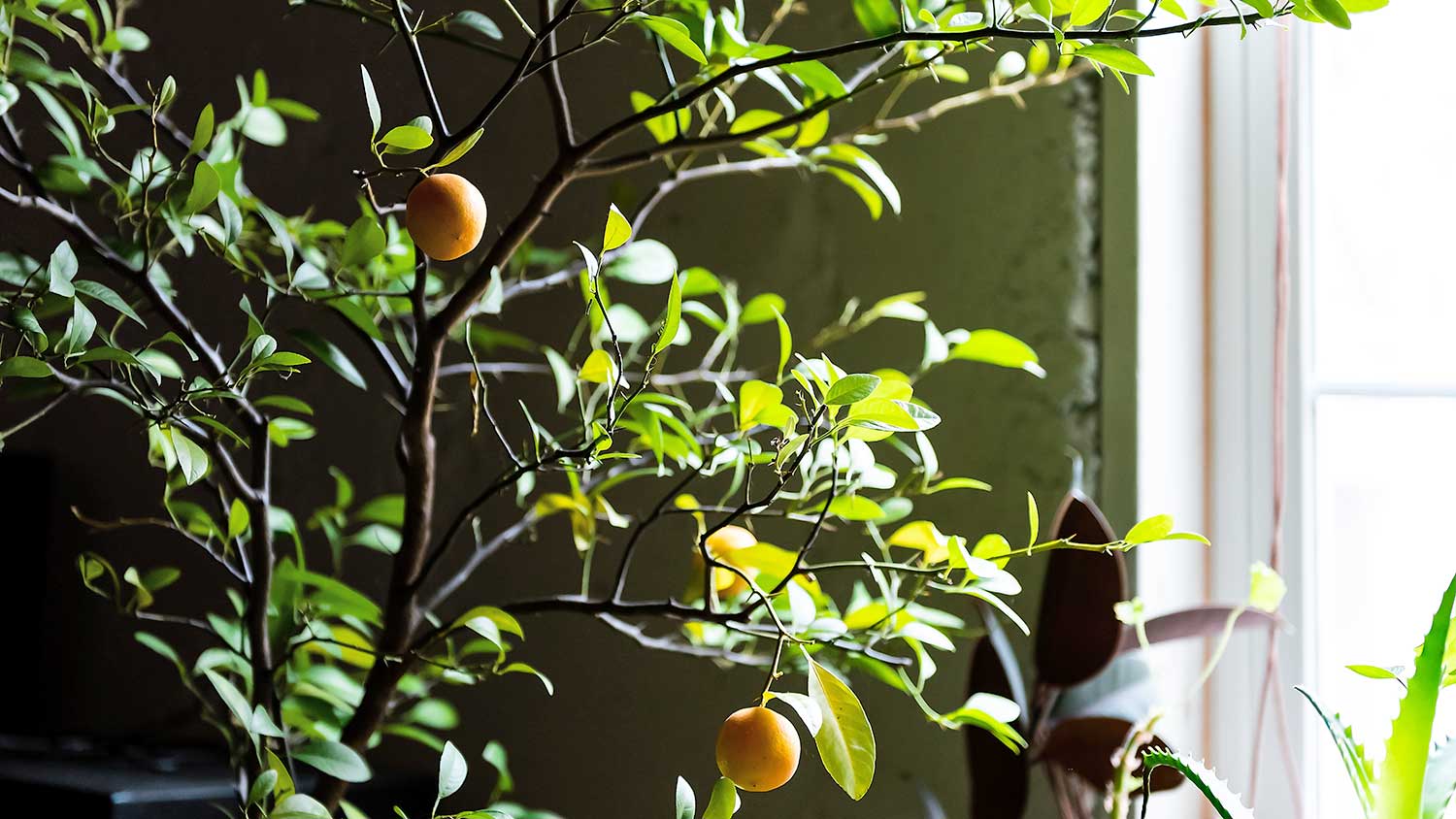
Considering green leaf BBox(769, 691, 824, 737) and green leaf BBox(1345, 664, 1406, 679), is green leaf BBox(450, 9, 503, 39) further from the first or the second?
green leaf BBox(1345, 664, 1406, 679)

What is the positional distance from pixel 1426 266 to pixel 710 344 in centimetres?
65

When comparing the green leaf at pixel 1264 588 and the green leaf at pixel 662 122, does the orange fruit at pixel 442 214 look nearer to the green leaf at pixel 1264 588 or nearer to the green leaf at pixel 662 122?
the green leaf at pixel 662 122

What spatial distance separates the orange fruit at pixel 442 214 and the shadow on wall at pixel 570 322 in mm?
343

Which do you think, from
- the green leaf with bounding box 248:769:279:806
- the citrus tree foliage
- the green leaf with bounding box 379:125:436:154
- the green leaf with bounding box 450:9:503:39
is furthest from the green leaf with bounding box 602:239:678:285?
the green leaf with bounding box 248:769:279:806

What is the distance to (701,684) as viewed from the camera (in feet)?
3.92

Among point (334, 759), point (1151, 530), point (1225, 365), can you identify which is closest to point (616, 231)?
point (1151, 530)

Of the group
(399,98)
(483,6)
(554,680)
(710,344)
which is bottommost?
(554,680)

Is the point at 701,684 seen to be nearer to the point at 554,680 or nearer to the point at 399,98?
the point at 554,680

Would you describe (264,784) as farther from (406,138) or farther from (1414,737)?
(1414,737)

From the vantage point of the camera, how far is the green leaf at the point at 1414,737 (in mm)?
565

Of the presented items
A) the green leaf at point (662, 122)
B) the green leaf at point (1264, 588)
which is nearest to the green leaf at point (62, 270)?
the green leaf at point (662, 122)

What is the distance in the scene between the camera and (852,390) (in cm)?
55

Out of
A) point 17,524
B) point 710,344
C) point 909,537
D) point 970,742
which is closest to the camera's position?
point 909,537

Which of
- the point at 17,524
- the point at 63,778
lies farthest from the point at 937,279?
the point at 17,524
